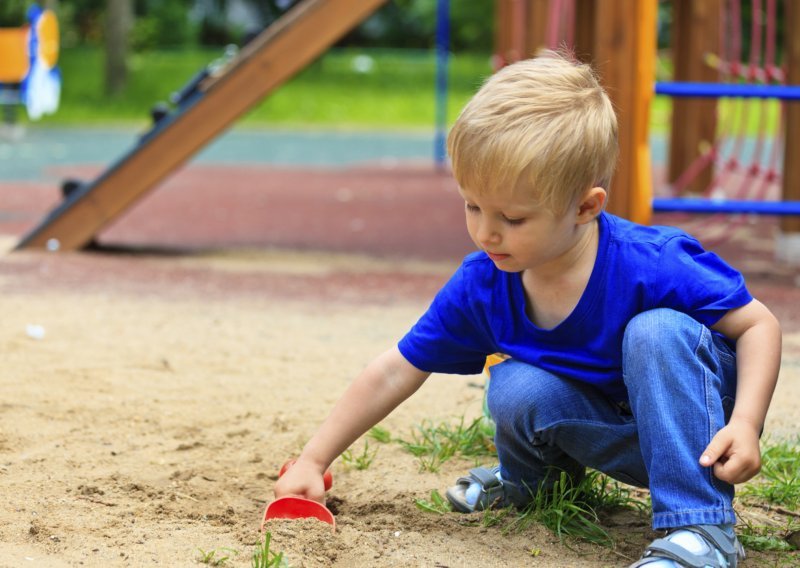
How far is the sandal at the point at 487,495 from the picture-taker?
226 cm

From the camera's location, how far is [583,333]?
1.99 m

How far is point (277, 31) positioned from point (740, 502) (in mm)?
3567

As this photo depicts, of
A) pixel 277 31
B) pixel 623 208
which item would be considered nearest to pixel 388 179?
pixel 277 31

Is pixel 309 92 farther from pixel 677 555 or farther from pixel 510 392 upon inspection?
pixel 677 555

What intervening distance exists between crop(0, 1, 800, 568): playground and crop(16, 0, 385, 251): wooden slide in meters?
0.04

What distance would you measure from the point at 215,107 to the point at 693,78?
160 inches

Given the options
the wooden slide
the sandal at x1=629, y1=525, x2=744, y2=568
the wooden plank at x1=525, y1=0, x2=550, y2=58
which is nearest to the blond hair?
the sandal at x1=629, y1=525, x2=744, y2=568

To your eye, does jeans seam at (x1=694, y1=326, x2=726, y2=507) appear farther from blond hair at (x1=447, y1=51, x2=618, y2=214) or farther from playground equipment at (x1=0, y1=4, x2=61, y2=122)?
playground equipment at (x1=0, y1=4, x2=61, y2=122)

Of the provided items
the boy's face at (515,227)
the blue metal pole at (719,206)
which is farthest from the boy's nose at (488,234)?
→ the blue metal pole at (719,206)

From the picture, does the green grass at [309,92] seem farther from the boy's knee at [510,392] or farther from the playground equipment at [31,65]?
the boy's knee at [510,392]

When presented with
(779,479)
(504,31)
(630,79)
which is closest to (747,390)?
(779,479)

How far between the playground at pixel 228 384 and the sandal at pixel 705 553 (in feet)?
0.56

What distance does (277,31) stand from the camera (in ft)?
17.4

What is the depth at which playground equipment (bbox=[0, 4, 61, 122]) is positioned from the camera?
581 inches
